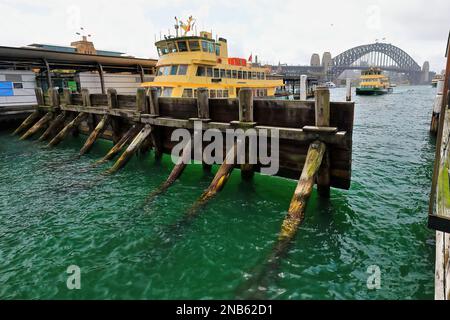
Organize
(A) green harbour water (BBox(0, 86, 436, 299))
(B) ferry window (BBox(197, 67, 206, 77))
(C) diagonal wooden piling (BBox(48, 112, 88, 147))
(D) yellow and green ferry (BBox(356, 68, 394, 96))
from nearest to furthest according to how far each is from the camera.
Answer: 1. (A) green harbour water (BBox(0, 86, 436, 299))
2. (C) diagonal wooden piling (BBox(48, 112, 88, 147))
3. (B) ferry window (BBox(197, 67, 206, 77))
4. (D) yellow and green ferry (BBox(356, 68, 394, 96))

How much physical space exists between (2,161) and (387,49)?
8844 inches

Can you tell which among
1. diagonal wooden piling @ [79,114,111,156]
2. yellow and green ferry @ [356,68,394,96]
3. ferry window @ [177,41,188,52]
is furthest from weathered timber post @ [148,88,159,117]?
yellow and green ferry @ [356,68,394,96]

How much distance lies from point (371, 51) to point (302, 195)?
217892 millimetres

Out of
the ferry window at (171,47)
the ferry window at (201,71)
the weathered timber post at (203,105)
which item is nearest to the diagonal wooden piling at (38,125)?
the ferry window at (171,47)

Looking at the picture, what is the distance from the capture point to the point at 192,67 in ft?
69.1

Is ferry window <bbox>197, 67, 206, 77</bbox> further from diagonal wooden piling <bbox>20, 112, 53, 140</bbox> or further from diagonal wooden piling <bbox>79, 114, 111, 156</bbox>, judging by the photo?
diagonal wooden piling <bbox>20, 112, 53, 140</bbox>

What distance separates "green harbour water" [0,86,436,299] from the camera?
4879 millimetres

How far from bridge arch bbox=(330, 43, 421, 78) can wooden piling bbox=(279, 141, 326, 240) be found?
19558 cm

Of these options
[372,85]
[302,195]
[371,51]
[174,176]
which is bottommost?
[174,176]

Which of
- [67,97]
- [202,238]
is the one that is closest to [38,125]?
[67,97]

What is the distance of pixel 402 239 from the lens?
6.20 meters

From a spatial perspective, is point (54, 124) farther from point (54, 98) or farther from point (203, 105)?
point (203, 105)

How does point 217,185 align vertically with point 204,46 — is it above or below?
below

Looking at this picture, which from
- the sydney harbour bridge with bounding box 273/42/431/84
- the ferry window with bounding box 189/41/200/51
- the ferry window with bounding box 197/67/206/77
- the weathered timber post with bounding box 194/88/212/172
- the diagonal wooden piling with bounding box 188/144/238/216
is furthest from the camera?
the sydney harbour bridge with bounding box 273/42/431/84
